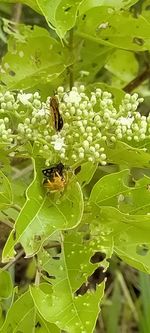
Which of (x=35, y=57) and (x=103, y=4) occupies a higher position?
(x=103, y=4)

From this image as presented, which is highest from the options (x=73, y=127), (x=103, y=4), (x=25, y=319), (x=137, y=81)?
(x=103, y=4)

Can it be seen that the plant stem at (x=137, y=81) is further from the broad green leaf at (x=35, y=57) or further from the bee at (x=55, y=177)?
the bee at (x=55, y=177)

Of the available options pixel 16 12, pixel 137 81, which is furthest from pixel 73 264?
pixel 16 12

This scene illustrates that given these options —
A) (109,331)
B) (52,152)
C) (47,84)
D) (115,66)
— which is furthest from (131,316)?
(52,152)

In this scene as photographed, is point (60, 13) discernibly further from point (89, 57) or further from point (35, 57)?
point (89, 57)

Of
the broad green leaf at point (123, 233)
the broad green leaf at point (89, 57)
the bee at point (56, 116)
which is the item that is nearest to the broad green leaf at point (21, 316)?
the broad green leaf at point (123, 233)

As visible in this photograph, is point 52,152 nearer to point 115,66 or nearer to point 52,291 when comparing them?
point 52,291
